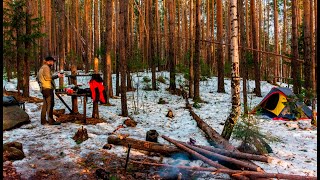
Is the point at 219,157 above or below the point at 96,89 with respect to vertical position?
below

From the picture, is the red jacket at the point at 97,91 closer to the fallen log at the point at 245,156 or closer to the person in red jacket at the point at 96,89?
the person in red jacket at the point at 96,89

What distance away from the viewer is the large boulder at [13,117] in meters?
7.23

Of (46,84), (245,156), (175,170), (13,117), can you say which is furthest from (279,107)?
(13,117)

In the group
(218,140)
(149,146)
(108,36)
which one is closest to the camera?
(149,146)

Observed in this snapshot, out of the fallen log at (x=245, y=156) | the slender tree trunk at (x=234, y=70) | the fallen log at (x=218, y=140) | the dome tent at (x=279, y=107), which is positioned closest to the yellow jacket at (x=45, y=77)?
the fallen log at (x=218, y=140)

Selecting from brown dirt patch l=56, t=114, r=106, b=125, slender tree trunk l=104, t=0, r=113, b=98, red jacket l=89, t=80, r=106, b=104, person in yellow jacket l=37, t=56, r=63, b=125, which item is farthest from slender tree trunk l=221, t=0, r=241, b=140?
slender tree trunk l=104, t=0, r=113, b=98

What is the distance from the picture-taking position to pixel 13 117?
7535mm

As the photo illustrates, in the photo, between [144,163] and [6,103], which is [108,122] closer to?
[6,103]

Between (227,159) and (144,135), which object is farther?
(144,135)

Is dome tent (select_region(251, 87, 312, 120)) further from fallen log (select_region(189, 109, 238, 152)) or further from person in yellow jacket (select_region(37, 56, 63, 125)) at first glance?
person in yellow jacket (select_region(37, 56, 63, 125))

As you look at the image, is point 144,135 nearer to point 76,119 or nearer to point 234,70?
point 76,119

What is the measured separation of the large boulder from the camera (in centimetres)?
723

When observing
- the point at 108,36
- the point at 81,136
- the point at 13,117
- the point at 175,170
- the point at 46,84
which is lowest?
the point at 175,170

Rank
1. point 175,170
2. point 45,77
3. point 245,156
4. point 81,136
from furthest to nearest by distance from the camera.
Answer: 1. point 45,77
2. point 81,136
3. point 245,156
4. point 175,170
